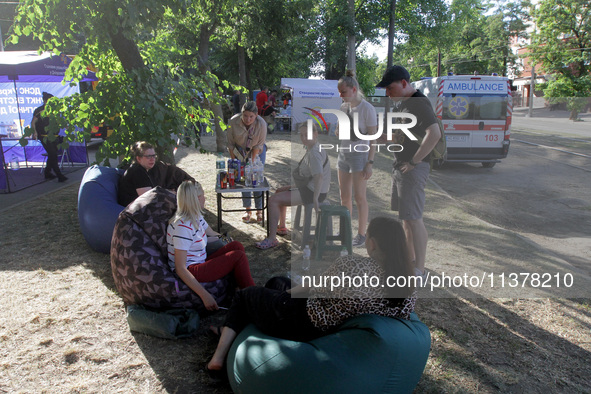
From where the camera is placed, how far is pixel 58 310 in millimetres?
3863

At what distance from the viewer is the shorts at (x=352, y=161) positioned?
13.4ft

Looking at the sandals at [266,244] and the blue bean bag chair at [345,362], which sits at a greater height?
the blue bean bag chair at [345,362]

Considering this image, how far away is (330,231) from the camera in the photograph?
3.93 meters

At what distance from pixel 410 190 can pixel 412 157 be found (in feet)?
0.96

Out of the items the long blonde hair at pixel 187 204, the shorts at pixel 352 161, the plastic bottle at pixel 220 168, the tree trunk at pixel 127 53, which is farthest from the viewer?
the tree trunk at pixel 127 53

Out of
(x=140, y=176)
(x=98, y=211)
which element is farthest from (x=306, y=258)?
(x=98, y=211)

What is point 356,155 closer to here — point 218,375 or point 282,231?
point 282,231

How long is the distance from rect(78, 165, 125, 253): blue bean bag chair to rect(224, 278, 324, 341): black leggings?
2.51 metres

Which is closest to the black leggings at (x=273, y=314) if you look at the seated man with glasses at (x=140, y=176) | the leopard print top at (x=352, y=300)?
the leopard print top at (x=352, y=300)

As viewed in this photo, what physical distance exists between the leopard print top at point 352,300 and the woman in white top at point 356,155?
1.43 meters

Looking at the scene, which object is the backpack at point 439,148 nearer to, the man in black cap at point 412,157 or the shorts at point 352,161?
the man in black cap at point 412,157

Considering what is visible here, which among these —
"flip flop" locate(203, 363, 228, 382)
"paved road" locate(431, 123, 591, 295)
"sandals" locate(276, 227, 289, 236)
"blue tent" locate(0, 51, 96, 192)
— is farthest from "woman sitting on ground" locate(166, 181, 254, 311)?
"blue tent" locate(0, 51, 96, 192)

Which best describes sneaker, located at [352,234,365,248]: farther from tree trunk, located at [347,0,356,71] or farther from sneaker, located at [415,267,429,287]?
Result: tree trunk, located at [347,0,356,71]

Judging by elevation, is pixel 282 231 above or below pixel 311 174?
below
